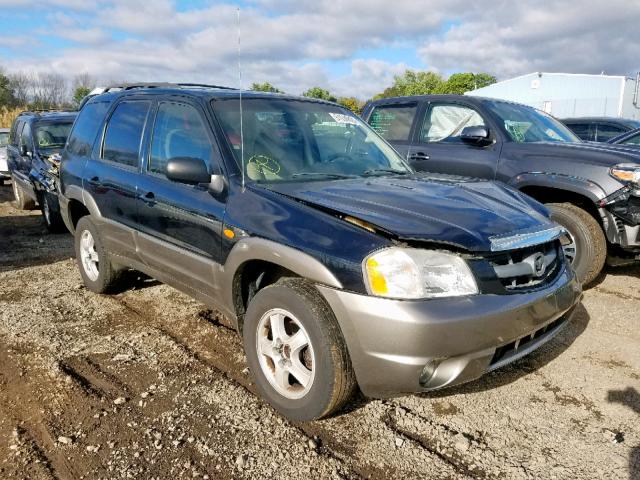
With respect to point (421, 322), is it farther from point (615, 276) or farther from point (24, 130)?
point (24, 130)

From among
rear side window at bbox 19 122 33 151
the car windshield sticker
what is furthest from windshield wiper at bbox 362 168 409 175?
rear side window at bbox 19 122 33 151

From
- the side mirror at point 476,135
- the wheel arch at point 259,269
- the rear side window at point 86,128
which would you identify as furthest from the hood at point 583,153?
the rear side window at point 86,128

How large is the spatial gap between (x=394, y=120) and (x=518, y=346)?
13.7 feet

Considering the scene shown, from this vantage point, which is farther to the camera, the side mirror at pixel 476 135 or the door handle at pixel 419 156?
the door handle at pixel 419 156

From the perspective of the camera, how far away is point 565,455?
247 cm

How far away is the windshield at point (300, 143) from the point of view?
3.22 metres

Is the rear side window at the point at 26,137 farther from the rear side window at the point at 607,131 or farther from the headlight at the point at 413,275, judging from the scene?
the rear side window at the point at 607,131

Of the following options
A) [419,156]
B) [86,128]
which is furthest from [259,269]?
[419,156]

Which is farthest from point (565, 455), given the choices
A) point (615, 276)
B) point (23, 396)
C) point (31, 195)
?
point (31, 195)

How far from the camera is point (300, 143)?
3.46 metres

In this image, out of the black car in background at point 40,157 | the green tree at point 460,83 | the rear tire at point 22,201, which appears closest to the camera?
the black car in background at point 40,157

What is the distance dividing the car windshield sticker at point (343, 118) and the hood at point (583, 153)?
1971mm

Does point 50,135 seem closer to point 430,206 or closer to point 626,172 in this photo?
point 430,206

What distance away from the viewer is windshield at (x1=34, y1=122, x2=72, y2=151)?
27.0ft
